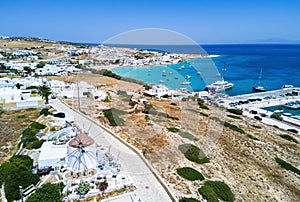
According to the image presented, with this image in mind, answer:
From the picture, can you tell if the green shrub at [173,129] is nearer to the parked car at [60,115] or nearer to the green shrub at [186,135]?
the green shrub at [186,135]

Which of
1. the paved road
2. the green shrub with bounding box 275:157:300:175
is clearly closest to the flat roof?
the paved road

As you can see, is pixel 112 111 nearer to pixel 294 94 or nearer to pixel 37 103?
pixel 37 103

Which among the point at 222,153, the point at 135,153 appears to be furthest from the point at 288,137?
the point at 135,153

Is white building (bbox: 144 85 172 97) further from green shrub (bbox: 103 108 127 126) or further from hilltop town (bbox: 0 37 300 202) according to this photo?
green shrub (bbox: 103 108 127 126)

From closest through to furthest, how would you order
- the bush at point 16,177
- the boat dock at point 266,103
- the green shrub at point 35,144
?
1. the bush at point 16,177
2. the green shrub at point 35,144
3. the boat dock at point 266,103

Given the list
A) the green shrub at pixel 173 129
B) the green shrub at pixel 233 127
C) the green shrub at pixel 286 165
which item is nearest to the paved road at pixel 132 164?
the green shrub at pixel 173 129
